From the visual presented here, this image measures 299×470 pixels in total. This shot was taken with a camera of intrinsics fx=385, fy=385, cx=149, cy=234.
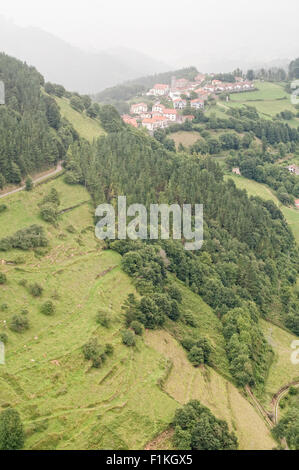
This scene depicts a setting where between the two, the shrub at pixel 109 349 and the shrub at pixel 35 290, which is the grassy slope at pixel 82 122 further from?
the shrub at pixel 109 349

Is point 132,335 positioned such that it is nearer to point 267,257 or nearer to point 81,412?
point 81,412

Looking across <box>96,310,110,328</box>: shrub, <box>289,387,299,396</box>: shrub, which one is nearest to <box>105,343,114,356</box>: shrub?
<box>96,310,110,328</box>: shrub

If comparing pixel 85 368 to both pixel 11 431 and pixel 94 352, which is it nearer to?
pixel 94 352

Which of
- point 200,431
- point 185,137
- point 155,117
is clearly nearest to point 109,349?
point 200,431

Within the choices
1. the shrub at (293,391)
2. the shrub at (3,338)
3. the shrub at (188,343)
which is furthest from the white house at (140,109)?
the shrub at (3,338)

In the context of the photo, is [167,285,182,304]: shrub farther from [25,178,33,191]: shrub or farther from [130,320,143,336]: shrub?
[25,178,33,191]: shrub
